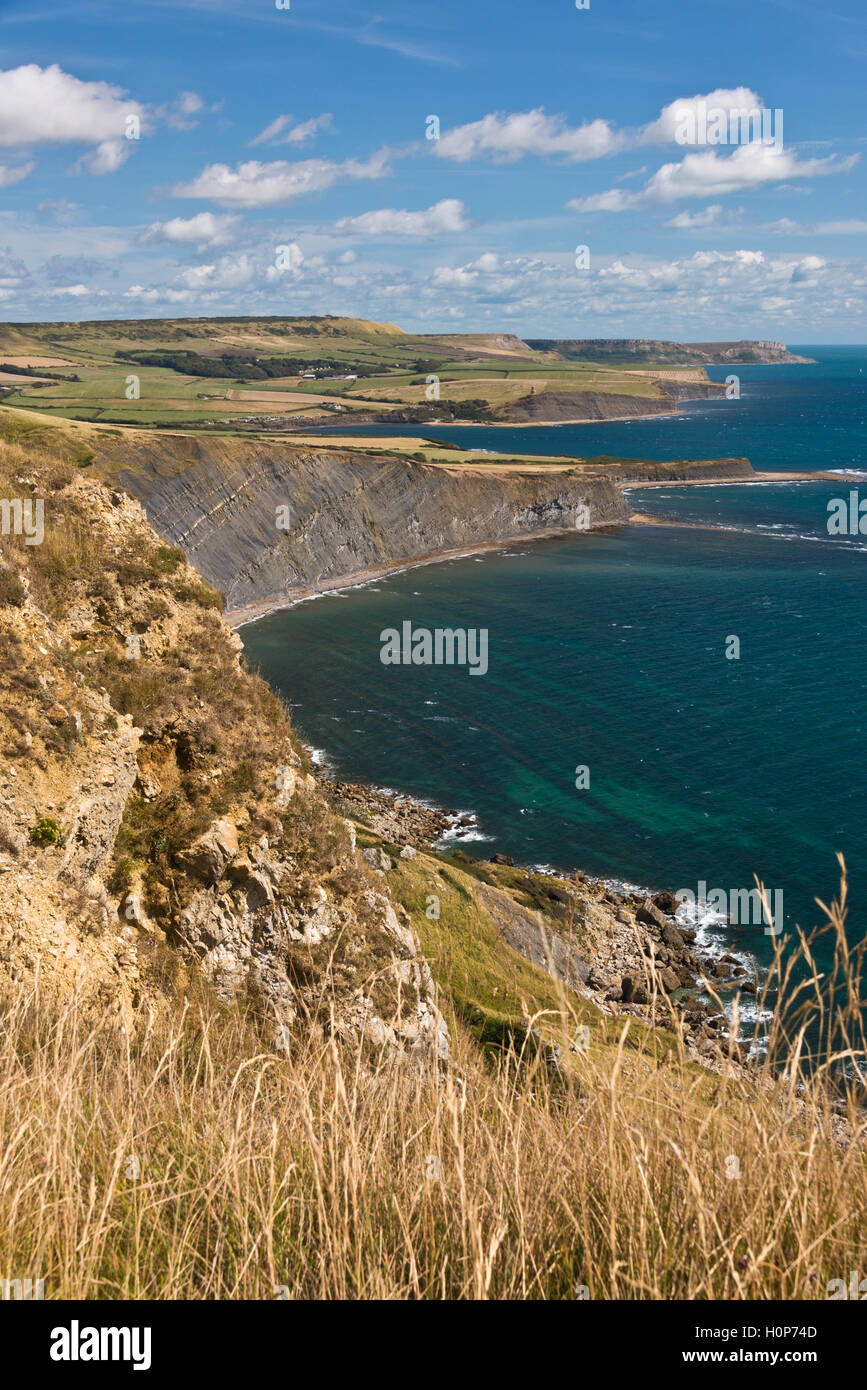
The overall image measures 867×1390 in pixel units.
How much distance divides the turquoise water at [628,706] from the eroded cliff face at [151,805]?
2504 cm

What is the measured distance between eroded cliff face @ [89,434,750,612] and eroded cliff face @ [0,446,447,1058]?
206 feet

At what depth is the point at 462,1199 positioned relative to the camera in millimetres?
3436

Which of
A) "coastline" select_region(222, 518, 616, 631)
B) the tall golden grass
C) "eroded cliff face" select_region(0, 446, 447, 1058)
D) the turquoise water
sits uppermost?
"coastline" select_region(222, 518, 616, 631)

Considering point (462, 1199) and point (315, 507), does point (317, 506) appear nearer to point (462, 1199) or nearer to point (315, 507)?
point (315, 507)

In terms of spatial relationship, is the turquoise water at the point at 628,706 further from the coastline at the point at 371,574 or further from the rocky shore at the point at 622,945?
the coastline at the point at 371,574

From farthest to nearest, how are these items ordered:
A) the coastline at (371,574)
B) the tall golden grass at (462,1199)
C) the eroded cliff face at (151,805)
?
1. the coastline at (371,574)
2. the eroded cliff face at (151,805)
3. the tall golden grass at (462,1199)

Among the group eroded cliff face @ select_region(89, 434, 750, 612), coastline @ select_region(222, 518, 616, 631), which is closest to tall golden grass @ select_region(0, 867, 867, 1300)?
coastline @ select_region(222, 518, 616, 631)

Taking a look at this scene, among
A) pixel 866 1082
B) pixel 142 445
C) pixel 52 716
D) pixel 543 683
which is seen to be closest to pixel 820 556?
pixel 543 683

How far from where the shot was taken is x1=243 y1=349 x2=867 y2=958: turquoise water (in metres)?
42.8

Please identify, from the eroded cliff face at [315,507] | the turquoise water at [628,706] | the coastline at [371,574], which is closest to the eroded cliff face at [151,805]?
the turquoise water at [628,706]

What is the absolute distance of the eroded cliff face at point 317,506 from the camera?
8506 cm

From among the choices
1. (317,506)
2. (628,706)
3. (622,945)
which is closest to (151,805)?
(622,945)

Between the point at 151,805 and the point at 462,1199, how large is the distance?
45.0 feet

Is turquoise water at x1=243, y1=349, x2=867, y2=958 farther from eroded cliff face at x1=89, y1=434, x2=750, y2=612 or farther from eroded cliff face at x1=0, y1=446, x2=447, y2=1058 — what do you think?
eroded cliff face at x1=0, y1=446, x2=447, y2=1058
